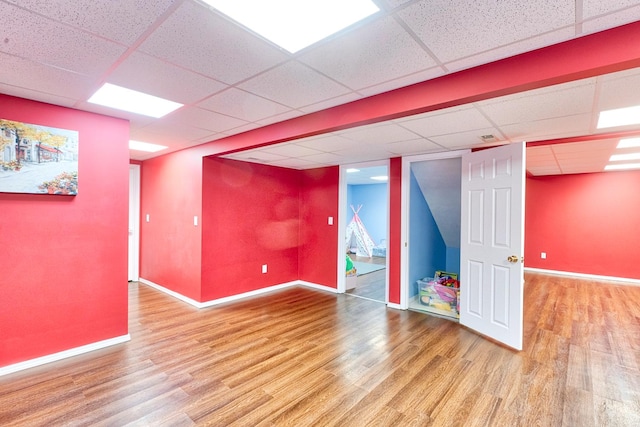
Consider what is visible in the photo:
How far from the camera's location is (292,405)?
6.97 ft

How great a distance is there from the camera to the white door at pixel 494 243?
118 inches

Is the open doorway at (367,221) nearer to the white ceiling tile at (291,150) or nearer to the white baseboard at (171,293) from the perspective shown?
the white ceiling tile at (291,150)

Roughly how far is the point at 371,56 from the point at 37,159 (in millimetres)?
2835

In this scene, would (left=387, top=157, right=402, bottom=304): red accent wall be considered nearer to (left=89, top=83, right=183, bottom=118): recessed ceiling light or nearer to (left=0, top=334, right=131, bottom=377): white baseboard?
(left=89, top=83, right=183, bottom=118): recessed ceiling light

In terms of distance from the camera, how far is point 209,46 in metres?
1.63

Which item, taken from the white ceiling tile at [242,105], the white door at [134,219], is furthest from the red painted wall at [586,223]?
the white door at [134,219]

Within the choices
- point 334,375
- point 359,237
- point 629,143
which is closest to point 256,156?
point 334,375

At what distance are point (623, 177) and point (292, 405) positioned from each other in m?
7.58

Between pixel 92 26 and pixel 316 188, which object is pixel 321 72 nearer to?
pixel 92 26

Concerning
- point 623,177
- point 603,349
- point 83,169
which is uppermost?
point 623,177

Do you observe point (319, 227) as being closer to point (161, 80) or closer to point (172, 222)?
point (172, 222)

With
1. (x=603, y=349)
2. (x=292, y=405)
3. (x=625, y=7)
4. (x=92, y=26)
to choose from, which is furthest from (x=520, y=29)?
(x=603, y=349)

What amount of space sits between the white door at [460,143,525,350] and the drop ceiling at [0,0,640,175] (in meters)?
0.41

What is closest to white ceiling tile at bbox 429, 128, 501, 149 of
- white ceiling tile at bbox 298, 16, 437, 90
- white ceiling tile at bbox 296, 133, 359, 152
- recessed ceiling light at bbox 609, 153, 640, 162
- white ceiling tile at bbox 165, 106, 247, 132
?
white ceiling tile at bbox 296, 133, 359, 152
